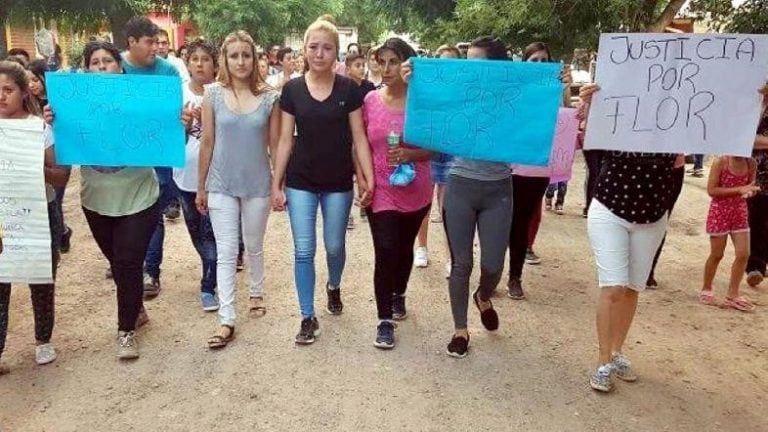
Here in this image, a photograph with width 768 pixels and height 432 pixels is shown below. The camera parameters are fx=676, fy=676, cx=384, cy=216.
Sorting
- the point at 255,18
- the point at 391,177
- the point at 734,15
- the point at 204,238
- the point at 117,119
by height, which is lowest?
the point at 204,238

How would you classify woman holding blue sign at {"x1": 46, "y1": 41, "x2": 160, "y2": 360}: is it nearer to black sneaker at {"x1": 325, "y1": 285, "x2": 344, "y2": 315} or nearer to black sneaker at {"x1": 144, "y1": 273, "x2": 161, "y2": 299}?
black sneaker at {"x1": 144, "y1": 273, "x2": 161, "y2": 299}

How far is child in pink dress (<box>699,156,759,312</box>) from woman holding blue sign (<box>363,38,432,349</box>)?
2.55 metres

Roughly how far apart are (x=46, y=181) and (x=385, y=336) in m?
2.32

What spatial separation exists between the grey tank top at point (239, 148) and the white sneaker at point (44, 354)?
4.63 ft

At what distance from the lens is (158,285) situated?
5590 millimetres

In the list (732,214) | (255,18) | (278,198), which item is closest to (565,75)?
(278,198)

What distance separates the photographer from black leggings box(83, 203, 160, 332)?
4.22 metres

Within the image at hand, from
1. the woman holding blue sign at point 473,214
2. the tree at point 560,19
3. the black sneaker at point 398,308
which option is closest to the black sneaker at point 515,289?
the black sneaker at point 398,308

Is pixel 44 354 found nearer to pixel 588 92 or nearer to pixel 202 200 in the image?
pixel 202 200

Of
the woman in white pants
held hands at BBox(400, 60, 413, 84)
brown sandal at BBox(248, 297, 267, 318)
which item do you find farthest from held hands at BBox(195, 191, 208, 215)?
held hands at BBox(400, 60, 413, 84)

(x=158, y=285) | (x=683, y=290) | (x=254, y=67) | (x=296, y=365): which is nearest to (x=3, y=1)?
(x=158, y=285)

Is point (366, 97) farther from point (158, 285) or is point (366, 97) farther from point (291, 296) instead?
point (158, 285)

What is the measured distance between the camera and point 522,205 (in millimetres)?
5426

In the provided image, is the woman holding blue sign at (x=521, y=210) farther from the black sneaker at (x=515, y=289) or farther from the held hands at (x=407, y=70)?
the held hands at (x=407, y=70)
